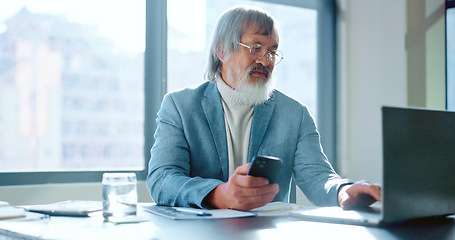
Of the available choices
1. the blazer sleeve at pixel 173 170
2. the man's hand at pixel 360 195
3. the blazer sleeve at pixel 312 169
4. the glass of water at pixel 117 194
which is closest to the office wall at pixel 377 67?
the blazer sleeve at pixel 312 169

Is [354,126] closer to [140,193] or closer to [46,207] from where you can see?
[140,193]

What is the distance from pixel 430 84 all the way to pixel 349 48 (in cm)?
80

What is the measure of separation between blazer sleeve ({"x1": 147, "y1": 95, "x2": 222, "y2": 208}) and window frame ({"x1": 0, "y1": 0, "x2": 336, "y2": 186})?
4.59ft

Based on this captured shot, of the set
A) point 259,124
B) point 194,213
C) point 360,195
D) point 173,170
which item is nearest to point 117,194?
point 194,213

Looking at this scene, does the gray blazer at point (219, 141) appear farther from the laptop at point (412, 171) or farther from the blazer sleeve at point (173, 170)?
the laptop at point (412, 171)

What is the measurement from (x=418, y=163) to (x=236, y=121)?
99cm

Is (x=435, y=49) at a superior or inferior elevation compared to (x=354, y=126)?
superior

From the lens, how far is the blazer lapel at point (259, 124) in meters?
1.91

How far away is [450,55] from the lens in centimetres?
359

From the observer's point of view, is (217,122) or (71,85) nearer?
(217,122)

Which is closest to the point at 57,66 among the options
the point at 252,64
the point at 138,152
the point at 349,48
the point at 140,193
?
the point at 138,152

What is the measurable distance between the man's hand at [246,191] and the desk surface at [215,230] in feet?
0.30

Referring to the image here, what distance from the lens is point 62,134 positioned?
3.10 meters

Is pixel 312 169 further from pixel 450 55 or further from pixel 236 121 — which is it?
pixel 450 55
